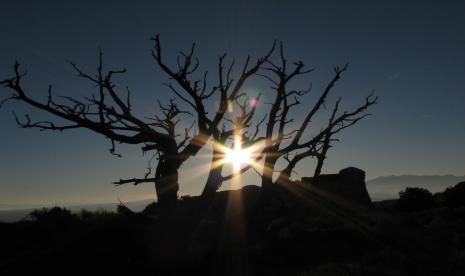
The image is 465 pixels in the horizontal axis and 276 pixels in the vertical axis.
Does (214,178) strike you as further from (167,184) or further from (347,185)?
(347,185)

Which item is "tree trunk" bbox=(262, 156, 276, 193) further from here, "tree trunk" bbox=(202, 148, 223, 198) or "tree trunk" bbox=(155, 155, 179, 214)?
"tree trunk" bbox=(155, 155, 179, 214)

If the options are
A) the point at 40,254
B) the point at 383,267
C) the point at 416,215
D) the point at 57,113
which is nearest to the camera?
the point at 57,113

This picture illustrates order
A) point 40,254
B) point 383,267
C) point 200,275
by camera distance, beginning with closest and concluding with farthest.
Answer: point 200,275, point 383,267, point 40,254

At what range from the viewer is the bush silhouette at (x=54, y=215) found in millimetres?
20266

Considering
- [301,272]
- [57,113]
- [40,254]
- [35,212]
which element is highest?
[57,113]

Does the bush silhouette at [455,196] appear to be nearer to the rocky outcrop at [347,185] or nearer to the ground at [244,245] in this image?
the rocky outcrop at [347,185]

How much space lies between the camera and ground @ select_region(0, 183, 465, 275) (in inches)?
450

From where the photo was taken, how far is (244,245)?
14.4 metres

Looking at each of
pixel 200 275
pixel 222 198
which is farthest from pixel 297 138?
pixel 222 198

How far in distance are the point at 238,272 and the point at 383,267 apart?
4305 millimetres

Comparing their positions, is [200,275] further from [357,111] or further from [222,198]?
[222,198]

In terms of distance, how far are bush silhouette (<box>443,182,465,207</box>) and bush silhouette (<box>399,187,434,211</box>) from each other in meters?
1.01

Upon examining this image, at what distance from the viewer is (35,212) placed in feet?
74.6

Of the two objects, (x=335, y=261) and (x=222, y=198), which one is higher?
(x=222, y=198)
